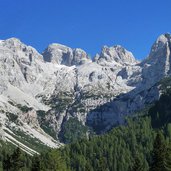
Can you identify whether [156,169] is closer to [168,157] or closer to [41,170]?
[168,157]

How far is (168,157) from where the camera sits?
8519 centimetres

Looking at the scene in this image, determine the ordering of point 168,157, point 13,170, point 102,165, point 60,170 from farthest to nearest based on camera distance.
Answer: point 102,165
point 13,170
point 60,170
point 168,157

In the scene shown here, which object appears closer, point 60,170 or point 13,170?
point 60,170

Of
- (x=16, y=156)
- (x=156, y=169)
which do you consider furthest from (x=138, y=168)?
(x=16, y=156)

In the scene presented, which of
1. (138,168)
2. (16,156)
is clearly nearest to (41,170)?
(16,156)

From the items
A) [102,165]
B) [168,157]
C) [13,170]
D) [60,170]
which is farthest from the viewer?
[102,165]

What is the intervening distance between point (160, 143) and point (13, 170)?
3626cm

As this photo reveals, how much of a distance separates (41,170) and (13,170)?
12739mm

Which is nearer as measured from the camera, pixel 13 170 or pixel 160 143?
pixel 160 143

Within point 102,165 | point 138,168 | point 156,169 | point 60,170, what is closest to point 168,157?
point 156,169

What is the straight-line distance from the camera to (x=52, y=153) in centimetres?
9525

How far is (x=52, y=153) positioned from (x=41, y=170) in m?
4.60

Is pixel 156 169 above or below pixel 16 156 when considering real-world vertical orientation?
below

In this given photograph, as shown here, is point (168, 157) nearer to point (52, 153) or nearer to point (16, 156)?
point (52, 153)
